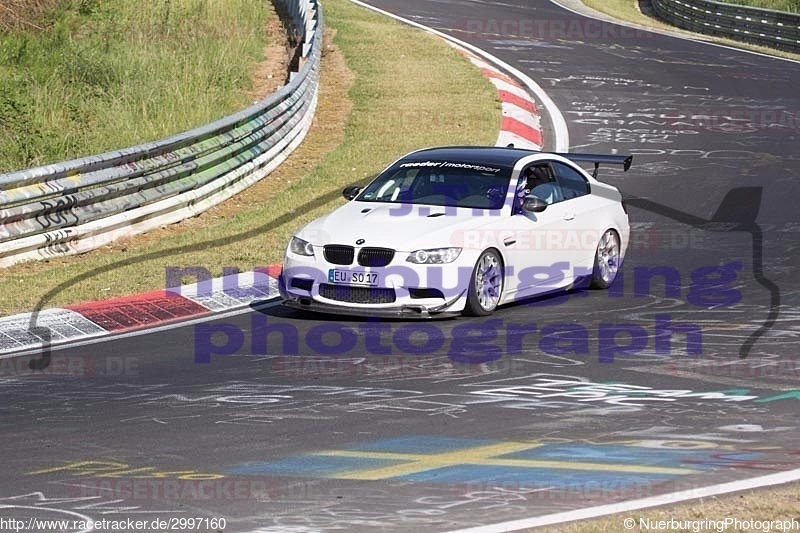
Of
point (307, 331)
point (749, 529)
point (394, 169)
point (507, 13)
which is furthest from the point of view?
point (507, 13)

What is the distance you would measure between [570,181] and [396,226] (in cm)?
231

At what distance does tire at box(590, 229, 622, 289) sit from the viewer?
42.4ft

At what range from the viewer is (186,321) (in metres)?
11.8

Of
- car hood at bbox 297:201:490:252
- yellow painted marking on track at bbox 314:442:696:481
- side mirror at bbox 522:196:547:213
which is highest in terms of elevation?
side mirror at bbox 522:196:547:213

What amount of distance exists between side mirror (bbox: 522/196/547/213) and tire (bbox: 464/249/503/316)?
2.19 feet

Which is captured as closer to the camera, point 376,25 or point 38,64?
point 38,64

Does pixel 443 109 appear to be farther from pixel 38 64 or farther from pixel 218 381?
pixel 218 381

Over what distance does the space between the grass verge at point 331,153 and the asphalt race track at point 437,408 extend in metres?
2.20

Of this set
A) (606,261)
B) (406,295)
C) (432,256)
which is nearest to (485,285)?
(432,256)

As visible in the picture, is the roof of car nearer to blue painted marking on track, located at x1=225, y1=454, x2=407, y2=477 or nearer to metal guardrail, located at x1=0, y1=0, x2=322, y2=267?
metal guardrail, located at x1=0, y1=0, x2=322, y2=267

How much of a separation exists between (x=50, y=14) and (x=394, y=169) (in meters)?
16.1

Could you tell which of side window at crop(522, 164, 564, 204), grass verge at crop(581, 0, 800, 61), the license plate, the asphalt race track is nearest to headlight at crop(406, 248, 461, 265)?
the license plate

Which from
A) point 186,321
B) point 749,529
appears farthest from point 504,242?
point 749,529

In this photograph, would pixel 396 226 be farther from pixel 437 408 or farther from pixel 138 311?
pixel 437 408
